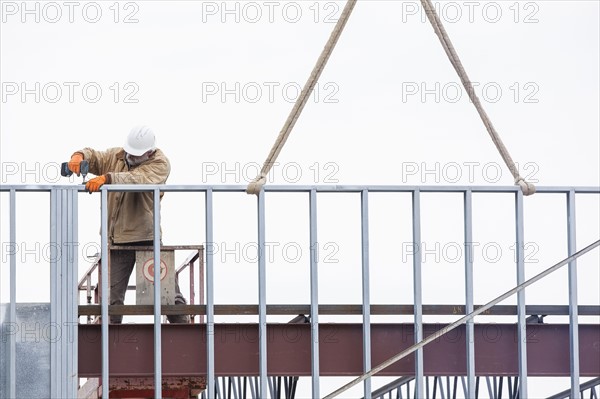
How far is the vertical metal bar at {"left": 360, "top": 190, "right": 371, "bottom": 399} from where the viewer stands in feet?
38.2

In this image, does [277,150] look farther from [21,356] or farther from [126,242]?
[21,356]

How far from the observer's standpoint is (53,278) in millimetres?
11539

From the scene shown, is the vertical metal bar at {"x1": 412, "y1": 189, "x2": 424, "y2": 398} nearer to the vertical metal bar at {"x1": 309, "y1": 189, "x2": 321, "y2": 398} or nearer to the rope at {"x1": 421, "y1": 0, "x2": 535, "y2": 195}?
the vertical metal bar at {"x1": 309, "y1": 189, "x2": 321, "y2": 398}

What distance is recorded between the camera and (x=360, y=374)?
11.9 metres

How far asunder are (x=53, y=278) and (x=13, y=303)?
45 cm

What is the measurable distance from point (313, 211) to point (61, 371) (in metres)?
2.91

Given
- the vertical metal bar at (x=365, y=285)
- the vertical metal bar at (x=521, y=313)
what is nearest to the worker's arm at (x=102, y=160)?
the vertical metal bar at (x=365, y=285)

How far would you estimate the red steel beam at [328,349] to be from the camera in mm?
11805

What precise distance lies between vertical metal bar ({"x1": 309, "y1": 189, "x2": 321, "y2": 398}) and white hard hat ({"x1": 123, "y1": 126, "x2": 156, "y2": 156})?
192 cm

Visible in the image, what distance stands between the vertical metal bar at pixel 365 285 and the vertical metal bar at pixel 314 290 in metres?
0.47

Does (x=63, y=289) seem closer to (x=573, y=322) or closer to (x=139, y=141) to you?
(x=139, y=141)

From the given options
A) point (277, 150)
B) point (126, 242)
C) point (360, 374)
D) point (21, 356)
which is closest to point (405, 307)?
point (360, 374)

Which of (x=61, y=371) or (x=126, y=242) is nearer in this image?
(x=61, y=371)

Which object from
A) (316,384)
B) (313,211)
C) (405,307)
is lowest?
(316,384)
